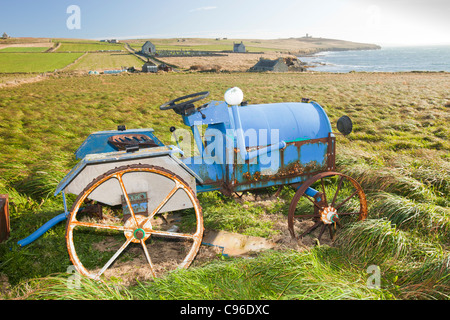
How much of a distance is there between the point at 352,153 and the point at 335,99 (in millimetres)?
11259

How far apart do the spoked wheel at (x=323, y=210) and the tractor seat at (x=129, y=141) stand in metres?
1.90

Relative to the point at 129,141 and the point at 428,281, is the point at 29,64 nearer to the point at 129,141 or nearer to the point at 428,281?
the point at 129,141

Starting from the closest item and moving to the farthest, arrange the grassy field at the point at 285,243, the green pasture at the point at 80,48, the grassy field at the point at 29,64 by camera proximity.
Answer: the grassy field at the point at 285,243, the grassy field at the point at 29,64, the green pasture at the point at 80,48

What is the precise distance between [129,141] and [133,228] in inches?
47.8

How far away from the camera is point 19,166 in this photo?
594 centimetres

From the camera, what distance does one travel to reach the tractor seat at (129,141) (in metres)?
3.72

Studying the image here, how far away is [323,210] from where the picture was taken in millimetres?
4043

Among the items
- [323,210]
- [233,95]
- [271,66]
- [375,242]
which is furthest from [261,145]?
[271,66]

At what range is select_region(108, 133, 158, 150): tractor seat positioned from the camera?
3.72 metres

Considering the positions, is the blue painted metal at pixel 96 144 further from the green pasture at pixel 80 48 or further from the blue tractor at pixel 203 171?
the green pasture at pixel 80 48

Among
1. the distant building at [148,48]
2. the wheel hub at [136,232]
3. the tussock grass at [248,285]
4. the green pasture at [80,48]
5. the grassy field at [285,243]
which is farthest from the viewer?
the distant building at [148,48]

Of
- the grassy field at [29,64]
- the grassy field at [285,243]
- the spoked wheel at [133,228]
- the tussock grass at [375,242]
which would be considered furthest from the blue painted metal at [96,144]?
the grassy field at [29,64]

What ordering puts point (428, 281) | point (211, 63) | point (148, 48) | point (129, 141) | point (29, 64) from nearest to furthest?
point (428, 281) < point (129, 141) < point (29, 64) < point (211, 63) < point (148, 48)
